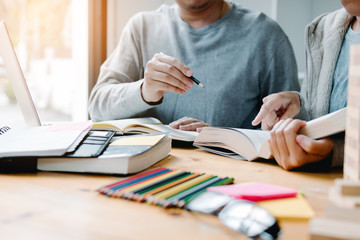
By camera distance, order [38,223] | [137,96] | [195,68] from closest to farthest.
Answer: [38,223]
[137,96]
[195,68]

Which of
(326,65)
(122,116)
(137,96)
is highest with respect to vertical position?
(326,65)

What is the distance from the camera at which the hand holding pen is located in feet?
3.40

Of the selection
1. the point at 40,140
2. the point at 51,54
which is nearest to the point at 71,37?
the point at 51,54

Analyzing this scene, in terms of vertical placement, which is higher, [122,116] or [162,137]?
[162,137]

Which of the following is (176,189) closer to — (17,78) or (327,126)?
(327,126)

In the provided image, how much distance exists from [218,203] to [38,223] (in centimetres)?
21

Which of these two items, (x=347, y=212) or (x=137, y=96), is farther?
(x=137, y=96)

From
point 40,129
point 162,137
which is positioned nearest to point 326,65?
point 162,137

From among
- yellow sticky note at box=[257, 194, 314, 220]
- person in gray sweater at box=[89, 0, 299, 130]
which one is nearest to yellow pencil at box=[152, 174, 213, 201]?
yellow sticky note at box=[257, 194, 314, 220]

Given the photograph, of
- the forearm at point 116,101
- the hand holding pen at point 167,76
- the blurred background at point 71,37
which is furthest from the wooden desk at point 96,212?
the blurred background at point 71,37

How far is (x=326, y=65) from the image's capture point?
1287 millimetres

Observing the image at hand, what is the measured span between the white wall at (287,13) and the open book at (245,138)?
3.96 feet

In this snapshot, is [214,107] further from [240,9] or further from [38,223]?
[38,223]

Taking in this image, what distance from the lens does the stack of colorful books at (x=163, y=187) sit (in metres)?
0.50
